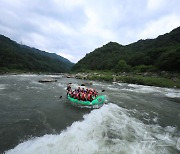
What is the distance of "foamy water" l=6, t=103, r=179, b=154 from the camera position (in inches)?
296

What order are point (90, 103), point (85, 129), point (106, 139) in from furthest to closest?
point (90, 103)
point (85, 129)
point (106, 139)

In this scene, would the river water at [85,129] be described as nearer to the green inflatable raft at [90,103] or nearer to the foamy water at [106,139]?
the foamy water at [106,139]

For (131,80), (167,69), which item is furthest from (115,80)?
(167,69)

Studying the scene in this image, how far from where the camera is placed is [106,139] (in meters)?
8.58

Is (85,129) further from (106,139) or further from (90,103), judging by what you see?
(90,103)

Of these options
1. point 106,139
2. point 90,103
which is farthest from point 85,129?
point 90,103

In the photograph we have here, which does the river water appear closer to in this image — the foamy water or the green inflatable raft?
the foamy water

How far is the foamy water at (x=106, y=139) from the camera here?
751 centimetres

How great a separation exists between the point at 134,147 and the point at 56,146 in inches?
157

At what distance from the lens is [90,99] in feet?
49.5

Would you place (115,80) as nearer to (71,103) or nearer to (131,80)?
(131,80)

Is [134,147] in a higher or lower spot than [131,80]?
lower

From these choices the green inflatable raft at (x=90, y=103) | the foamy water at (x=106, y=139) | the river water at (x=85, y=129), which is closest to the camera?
the foamy water at (x=106, y=139)

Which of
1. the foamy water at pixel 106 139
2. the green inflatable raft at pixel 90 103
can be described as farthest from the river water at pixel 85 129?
the green inflatable raft at pixel 90 103
